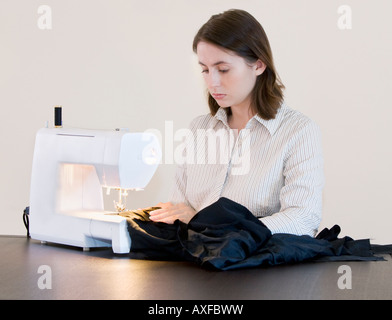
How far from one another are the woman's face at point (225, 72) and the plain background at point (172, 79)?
4.25ft

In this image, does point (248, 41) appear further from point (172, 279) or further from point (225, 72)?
point (172, 279)

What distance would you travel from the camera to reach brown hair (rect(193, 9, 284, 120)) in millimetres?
2199

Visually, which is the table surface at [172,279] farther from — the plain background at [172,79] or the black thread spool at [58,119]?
the plain background at [172,79]

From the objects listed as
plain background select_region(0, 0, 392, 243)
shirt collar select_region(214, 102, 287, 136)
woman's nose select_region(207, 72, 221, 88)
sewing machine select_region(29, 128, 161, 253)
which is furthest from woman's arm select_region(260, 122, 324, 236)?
plain background select_region(0, 0, 392, 243)

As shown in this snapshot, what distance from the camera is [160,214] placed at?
6.98 ft

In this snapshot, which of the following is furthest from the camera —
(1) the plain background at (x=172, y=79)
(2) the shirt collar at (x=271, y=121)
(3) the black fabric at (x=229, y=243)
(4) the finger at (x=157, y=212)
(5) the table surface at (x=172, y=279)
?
(1) the plain background at (x=172, y=79)

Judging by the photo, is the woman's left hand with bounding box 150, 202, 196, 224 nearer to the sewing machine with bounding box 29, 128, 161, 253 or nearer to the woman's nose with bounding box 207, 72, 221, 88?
the sewing machine with bounding box 29, 128, 161, 253

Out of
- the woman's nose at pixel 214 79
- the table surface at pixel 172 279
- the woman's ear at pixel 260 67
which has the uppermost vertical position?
the woman's ear at pixel 260 67

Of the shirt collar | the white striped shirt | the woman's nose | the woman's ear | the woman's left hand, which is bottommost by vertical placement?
the woman's left hand

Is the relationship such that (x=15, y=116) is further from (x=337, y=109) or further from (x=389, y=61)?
(x=389, y=61)

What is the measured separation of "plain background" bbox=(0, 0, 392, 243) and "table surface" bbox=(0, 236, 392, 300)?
5.18 ft

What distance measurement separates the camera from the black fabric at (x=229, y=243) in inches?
70.4

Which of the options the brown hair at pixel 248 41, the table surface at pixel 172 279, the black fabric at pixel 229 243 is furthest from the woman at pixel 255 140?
the table surface at pixel 172 279

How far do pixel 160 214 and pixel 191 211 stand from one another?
145mm
